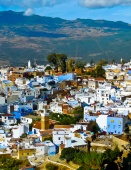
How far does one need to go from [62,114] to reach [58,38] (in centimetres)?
7141

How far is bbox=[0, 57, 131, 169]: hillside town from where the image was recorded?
14305 millimetres

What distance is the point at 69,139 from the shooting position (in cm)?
1427

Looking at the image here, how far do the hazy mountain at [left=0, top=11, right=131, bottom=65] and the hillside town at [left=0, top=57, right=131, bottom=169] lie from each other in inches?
1111

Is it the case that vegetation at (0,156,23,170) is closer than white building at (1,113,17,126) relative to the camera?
Yes

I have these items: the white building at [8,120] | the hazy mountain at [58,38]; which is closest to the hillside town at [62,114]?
the white building at [8,120]

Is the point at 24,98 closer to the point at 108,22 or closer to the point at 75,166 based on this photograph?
the point at 75,166

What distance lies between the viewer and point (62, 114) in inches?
746

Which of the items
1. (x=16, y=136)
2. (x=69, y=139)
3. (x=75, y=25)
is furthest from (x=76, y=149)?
(x=75, y=25)

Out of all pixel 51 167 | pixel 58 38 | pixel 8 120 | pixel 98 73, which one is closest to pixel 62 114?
pixel 8 120

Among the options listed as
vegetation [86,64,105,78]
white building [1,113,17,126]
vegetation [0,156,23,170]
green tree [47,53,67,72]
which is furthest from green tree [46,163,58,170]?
green tree [47,53,67,72]

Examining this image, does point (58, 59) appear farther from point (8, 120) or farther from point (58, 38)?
point (58, 38)

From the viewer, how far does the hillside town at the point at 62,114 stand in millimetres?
14305

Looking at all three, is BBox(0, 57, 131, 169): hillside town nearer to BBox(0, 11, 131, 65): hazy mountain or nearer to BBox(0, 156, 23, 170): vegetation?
BBox(0, 156, 23, 170): vegetation

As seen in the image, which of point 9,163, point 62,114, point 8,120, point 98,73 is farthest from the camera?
point 98,73
